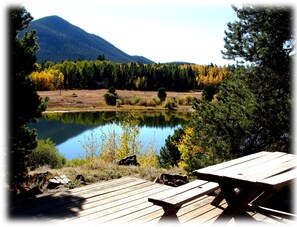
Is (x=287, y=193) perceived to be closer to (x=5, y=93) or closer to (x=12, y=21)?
(x=5, y=93)

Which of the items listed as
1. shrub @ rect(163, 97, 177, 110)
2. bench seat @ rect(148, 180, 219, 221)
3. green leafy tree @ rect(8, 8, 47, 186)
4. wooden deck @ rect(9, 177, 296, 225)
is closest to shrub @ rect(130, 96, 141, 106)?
shrub @ rect(163, 97, 177, 110)

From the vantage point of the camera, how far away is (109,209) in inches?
183

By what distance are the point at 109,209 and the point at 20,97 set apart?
2.40 metres

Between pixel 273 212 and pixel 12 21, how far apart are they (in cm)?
477

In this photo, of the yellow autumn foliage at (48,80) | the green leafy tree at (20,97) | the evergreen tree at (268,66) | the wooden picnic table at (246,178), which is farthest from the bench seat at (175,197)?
the yellow autumn foliage at (48,80)

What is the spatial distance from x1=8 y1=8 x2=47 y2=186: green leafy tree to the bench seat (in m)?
2.97

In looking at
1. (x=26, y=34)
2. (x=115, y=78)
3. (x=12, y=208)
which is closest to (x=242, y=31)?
(x=26, y=34)

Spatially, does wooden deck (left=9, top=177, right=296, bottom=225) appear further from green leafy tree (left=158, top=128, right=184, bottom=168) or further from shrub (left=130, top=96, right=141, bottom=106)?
shrub (left=130, top=96, right=141, bottom=106)

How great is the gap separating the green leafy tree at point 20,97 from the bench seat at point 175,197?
2.97 meters

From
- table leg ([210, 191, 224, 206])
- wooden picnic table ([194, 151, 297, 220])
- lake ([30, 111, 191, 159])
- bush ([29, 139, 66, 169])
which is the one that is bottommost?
lake ([30, 111, 191, 159])

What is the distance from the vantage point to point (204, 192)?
3.86 meters

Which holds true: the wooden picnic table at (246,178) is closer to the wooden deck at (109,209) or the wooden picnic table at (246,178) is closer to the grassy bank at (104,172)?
the wooden deck at (109,209)

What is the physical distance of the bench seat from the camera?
11.1 ft

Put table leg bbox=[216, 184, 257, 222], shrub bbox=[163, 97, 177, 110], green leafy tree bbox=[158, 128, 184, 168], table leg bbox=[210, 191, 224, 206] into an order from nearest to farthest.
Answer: table leg bbox=[216, 184, 257, 222], table leg bbox=[210, 191, 224, 206], green leafy tree bbox=[158, 128, 184, 168], shrub bbox=[163, 97, 177, 110]
